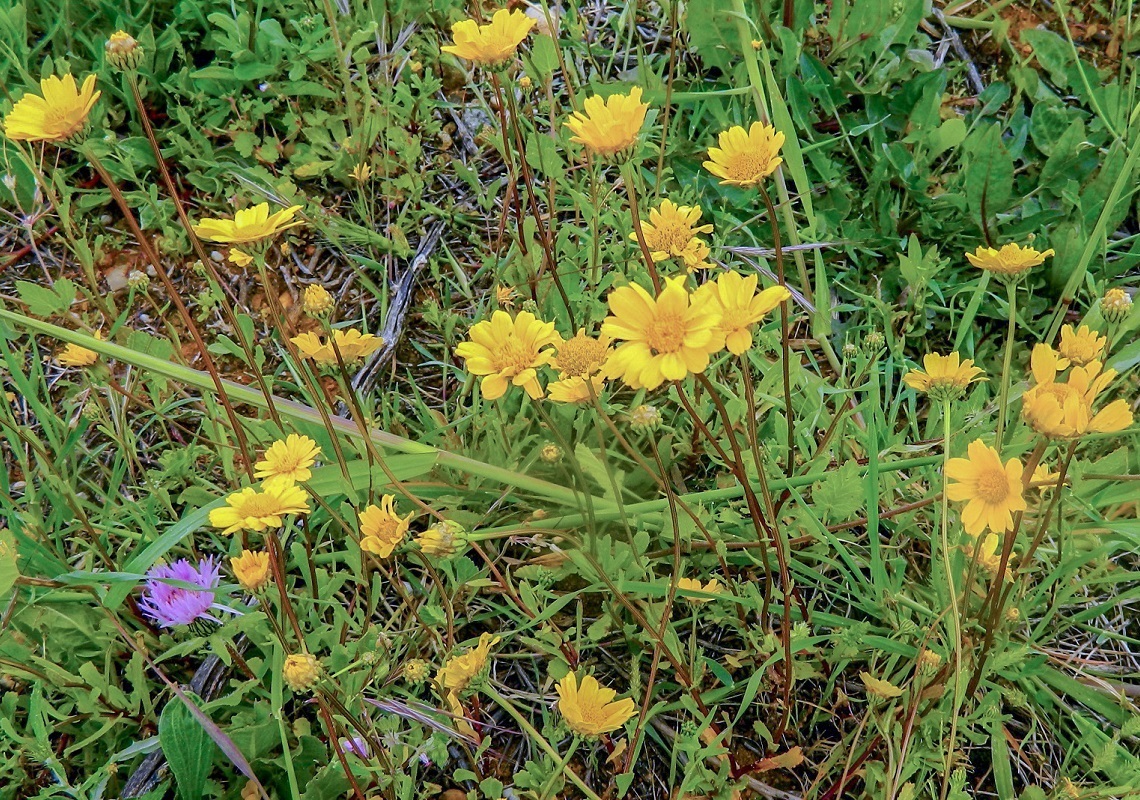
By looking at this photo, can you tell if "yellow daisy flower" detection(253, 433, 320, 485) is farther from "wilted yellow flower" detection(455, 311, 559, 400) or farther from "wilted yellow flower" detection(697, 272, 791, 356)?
"wilted yellow flower" detection(697, 272, 791, 356)

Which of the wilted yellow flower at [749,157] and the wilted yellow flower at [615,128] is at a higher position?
the wilted yellow flower at [615,128]

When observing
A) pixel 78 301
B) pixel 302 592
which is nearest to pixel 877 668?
pixel 302 592

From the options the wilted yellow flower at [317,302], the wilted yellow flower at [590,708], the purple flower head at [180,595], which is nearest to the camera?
the wilted yellow flower at [590,708]

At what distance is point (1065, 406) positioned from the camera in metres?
0.93

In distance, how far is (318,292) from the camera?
1277 mm

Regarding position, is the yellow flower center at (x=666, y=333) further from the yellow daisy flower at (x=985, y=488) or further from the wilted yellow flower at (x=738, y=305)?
the yellow daisy flower at (x=985, y=488)

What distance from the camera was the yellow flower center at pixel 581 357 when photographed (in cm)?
114

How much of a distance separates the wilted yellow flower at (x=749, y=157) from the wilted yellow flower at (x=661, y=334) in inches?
11.7

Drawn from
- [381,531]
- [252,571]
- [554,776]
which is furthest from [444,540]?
[554,776]

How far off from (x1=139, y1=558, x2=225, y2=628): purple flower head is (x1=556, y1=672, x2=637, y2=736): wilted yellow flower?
1.95 ft

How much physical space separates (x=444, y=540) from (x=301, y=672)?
9.6 inches

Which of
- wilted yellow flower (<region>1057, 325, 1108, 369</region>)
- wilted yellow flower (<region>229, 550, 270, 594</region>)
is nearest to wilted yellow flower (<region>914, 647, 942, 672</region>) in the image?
wilted yellow flower (<region>1057, 325, 1108, 369</region>)

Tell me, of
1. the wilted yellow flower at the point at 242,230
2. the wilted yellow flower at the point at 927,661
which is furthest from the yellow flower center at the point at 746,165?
the wilted yellow flower at the point at 927,661

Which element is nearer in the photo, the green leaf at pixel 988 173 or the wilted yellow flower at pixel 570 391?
the wilted yellow flower at pixel 570 391
